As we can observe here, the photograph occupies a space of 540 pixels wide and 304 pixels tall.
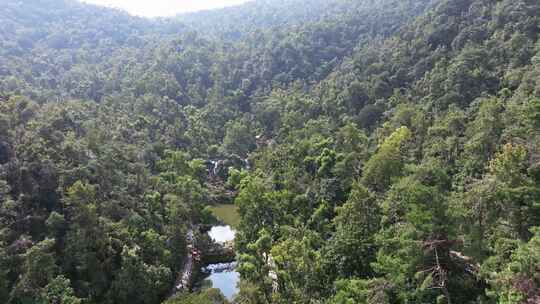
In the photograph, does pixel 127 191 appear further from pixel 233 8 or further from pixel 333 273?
pixel 233 8

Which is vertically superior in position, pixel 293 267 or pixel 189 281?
pixel 293 267

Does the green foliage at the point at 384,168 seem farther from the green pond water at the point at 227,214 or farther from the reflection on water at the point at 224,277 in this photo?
the green pond water at the point at 227,214

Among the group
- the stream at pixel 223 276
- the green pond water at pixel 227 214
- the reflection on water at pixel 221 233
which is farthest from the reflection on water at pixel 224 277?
the green pond water at pixel 227 214

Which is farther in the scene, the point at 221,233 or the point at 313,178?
the point at 221,233

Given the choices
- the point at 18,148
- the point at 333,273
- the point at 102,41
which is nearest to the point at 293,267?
the point at 333,273

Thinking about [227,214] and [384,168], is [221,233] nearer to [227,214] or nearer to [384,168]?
[227,214]

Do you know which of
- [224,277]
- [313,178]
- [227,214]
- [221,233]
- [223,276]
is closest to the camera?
[224,277]

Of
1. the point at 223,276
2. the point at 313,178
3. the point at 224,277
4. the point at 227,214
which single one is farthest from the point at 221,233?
the point at 313,178
